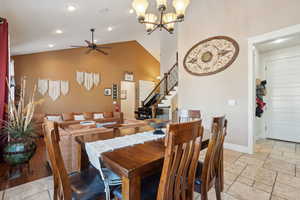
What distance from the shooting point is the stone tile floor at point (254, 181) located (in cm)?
168

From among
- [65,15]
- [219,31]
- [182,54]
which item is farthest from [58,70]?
[219,31]

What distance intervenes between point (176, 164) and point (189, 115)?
4.71 feet

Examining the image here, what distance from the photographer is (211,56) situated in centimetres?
344

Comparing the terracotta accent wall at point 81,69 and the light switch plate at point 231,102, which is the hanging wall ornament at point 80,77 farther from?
the light switch plate at point 231,102

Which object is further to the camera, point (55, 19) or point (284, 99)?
point (284, 99)

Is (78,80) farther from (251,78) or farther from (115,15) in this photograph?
(251,78)

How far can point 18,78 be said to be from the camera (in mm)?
5152

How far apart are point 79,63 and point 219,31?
18.4ft

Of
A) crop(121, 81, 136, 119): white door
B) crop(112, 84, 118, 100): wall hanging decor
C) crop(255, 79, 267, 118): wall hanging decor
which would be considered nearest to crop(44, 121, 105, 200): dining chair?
crop(255, 79, 267, 118): wall hanging decor

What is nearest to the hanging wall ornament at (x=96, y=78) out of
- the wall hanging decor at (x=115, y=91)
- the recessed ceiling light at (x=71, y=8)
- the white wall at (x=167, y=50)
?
the wall hanging decor at (x=115, y=91)

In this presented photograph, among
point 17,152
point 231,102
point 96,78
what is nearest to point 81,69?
point 96,78

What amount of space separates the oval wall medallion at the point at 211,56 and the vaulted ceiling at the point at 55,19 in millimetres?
2195

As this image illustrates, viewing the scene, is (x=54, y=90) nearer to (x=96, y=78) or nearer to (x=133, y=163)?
(x=96, y=78)

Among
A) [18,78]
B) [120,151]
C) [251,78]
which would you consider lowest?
[120,151]
